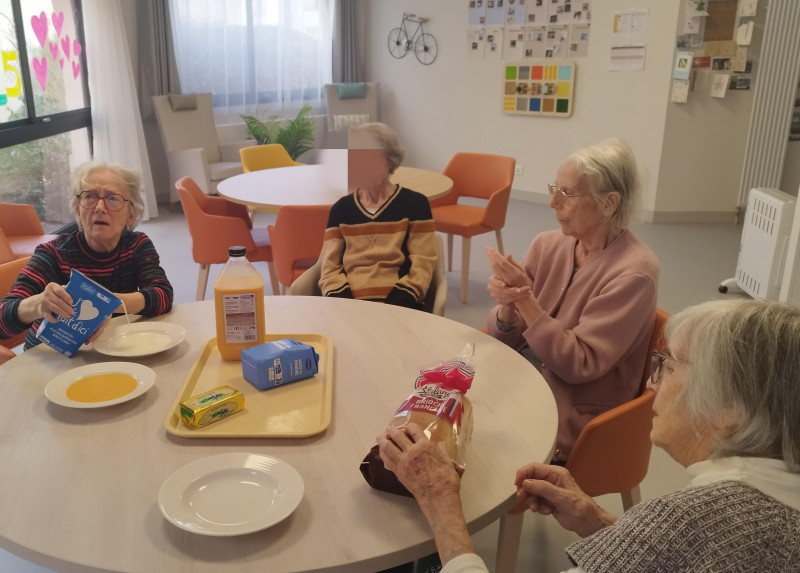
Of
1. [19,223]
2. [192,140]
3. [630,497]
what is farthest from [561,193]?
[192,140]

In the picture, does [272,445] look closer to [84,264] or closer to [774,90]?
[84,264]

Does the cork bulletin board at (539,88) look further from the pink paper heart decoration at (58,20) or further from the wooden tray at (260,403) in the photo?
the wooden tray at (260,403)

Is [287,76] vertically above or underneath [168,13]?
underneath

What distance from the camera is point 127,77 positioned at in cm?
557

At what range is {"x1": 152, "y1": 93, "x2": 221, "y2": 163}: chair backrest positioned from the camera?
19.9 feet

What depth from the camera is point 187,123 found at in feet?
20.4

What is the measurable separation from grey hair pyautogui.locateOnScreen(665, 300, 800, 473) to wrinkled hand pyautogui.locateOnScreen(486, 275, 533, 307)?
0.76 meters

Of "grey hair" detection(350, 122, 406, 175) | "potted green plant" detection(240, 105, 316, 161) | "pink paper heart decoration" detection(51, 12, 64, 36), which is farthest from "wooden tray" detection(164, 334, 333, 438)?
"potted green plant" detection(240, 105, 316, 161)

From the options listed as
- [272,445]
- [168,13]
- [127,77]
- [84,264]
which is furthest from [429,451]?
[168,13]

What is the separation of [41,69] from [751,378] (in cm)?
539

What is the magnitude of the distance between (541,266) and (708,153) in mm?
4503

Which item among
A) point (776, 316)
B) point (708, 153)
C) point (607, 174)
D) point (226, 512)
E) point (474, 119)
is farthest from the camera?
point (474, 119)

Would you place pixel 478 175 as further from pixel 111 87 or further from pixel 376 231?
pixel 111 87

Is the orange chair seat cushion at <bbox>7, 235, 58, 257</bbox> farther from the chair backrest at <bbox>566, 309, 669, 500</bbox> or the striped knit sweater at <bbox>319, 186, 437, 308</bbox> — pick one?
the chair backrest at <bbox>566, 309, 669, 500</bbox>
